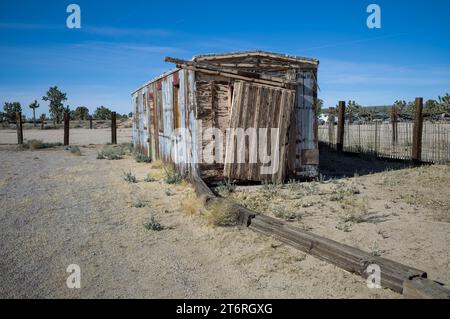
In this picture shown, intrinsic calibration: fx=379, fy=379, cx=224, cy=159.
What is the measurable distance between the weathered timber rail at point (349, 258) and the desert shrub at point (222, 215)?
0.27 feet

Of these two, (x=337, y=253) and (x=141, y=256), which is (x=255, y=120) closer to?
(x=141, y=256)

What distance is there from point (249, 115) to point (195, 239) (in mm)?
4287

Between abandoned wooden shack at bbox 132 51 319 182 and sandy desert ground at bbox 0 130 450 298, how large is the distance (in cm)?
82

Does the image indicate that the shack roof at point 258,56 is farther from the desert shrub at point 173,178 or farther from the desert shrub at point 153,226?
the desert shrub at point 153,226

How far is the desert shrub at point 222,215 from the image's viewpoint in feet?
19.1

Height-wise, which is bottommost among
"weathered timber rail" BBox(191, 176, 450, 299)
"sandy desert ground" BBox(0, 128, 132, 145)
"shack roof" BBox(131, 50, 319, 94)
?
"weathered timber rail" BBox(191, 176, 450, 299)

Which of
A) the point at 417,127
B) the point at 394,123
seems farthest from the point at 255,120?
the point at 394,123

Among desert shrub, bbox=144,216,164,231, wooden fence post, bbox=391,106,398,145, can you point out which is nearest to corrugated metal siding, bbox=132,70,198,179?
desert shrub, bbox=144,216,164,231

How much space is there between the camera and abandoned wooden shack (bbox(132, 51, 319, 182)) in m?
8.92

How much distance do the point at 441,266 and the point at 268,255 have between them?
1.97 metres

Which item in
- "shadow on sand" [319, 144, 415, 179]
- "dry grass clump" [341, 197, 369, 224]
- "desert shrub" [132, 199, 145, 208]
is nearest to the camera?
"dry grass clump" [341, 197, 369, 224]

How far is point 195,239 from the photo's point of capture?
17.7 feet

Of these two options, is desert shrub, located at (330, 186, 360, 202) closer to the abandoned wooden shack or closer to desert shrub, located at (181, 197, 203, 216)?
the abandoned wooden shack
